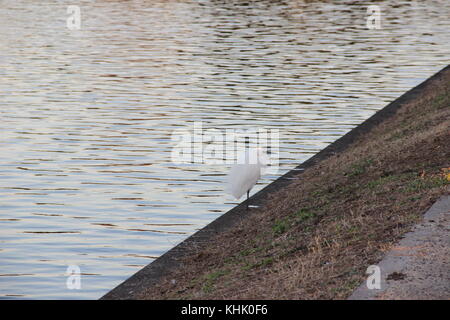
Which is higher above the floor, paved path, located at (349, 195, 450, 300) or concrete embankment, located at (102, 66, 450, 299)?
paved path, located at (349, 195, 450, 300)

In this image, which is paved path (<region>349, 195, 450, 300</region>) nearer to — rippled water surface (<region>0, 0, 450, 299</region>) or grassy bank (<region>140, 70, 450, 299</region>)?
grassy bank (<region>140, 70, 450, 299</region>)

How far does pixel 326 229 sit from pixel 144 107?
11.5m

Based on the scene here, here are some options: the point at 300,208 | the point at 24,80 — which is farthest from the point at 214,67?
the point at 300,208

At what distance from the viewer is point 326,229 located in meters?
9.34

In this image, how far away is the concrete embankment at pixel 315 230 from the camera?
25.6ft

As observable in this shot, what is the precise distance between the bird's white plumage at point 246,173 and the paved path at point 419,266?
10.7ft

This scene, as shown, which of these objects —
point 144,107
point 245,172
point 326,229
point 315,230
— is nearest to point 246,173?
point 245,172

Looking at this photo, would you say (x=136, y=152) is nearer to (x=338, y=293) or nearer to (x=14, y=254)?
(x=14, y=254)

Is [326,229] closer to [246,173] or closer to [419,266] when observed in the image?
[419,266]

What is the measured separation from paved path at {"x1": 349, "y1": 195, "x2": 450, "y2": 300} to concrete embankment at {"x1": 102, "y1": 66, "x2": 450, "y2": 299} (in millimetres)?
126

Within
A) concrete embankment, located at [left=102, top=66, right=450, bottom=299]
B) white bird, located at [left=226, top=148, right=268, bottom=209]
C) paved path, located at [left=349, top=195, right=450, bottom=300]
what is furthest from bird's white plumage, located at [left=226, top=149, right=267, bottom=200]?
paved path, located at [left=349, top=195, right=450, bottom=300]

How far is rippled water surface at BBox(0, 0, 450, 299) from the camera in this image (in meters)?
11.4

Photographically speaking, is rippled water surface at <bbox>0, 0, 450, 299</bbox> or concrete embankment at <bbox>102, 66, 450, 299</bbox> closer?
concrete embankment at <bbox>102, 66, 450, 299</bbox>

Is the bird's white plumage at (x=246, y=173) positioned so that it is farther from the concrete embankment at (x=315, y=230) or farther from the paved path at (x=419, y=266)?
the paved path at (x=419, y=266)
